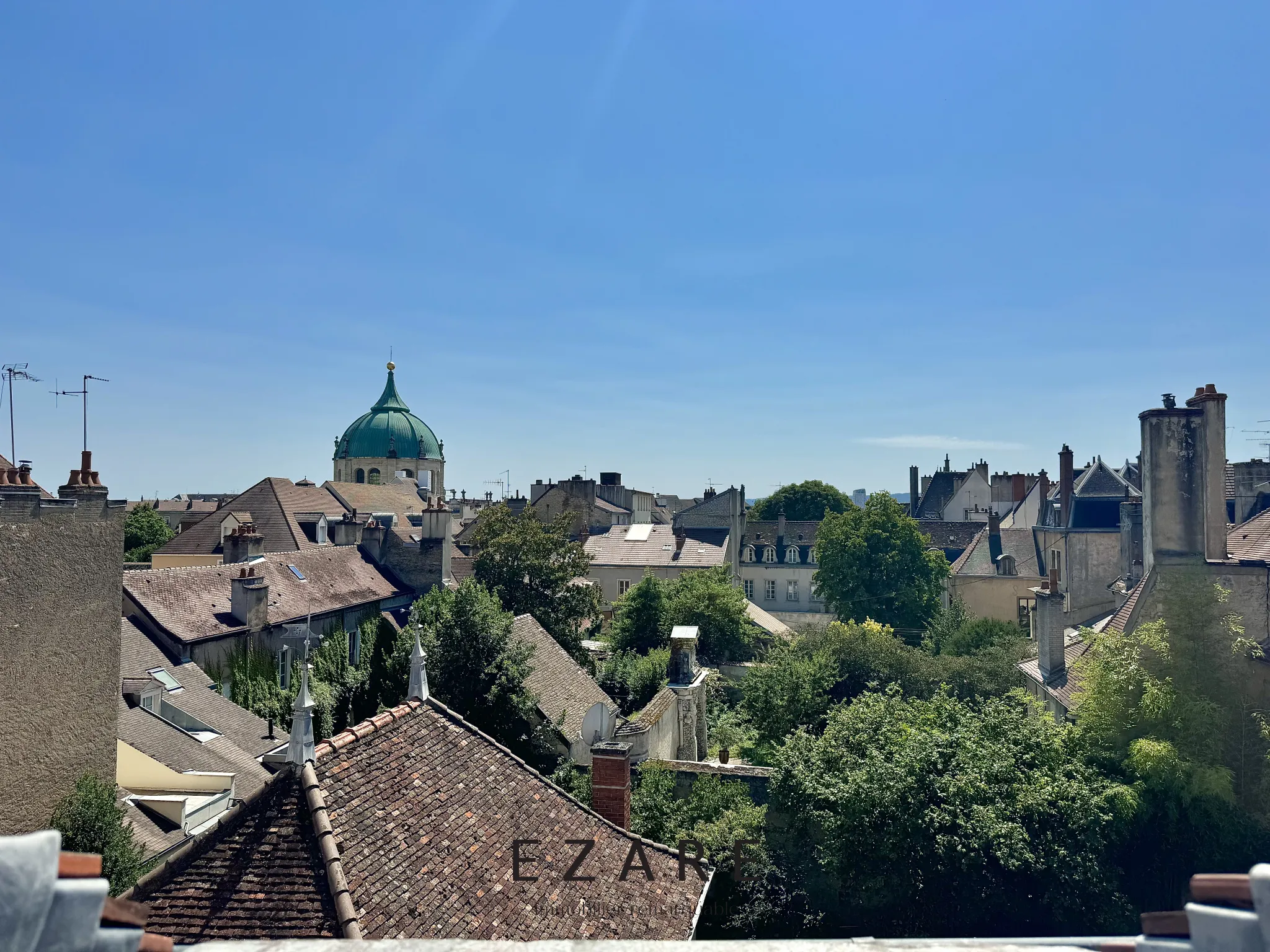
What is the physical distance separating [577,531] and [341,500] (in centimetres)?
1933

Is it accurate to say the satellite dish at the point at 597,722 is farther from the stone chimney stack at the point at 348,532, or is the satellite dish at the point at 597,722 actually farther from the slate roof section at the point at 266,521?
the stone chimney stack at the point at 348,532

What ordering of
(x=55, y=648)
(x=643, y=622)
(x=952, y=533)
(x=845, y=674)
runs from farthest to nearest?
(x=952, y=533), (x=643, y=622), (x=845, y=674), (x=55, y=648)

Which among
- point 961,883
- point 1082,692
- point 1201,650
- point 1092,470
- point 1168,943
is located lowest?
point 961,883

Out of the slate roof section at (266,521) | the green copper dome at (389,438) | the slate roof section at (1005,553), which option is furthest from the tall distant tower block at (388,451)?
the slate roof section at (1005,553)

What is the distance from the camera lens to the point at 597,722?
18688 mm

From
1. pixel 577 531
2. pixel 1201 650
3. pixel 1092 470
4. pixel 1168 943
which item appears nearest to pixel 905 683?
pixel 1201 650

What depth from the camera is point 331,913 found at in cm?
710

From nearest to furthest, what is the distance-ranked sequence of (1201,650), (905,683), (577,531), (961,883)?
(961,883)
(1201,650)
(905,683)
(577,531)

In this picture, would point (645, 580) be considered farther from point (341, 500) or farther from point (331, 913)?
point (341, 500)

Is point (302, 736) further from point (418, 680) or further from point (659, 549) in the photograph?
point (659, 549)

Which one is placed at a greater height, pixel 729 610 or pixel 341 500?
pixel 341 500

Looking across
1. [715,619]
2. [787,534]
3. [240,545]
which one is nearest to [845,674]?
[715,619]

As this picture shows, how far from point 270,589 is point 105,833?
64.5ft

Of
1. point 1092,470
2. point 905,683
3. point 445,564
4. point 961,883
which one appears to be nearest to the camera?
point 961,883
